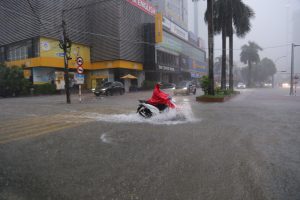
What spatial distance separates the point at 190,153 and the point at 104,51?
37.5 meters

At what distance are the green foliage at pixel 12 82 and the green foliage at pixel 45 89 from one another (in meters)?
1.19

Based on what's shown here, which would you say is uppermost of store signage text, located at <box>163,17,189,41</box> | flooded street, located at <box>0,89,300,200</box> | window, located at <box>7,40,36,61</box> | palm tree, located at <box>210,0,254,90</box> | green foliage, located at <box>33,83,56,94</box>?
store signage text, located at <box>163,17,189,41</box>

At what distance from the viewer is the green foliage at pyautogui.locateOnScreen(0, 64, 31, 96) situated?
2934cm

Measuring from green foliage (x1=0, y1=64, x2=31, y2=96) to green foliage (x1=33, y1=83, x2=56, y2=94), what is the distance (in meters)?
1.19

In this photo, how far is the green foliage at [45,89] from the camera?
31.6 m

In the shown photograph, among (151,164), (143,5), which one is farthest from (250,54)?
(151,164)

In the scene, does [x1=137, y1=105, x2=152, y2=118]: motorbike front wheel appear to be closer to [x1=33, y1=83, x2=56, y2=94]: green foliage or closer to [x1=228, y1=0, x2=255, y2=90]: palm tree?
[x1=228, y1=0, x2=255, y2=90]: palm tree

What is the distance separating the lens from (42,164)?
14.3 feet

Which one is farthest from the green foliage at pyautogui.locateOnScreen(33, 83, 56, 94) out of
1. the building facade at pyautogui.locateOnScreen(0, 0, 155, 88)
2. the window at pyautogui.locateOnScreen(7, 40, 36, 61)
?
the window at pyautogui.locateOnScreen(7, 40, 36, 61)

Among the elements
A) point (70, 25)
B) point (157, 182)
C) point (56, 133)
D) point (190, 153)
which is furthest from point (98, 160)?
point (70, 25)

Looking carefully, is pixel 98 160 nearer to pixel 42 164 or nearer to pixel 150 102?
pixel 42 164

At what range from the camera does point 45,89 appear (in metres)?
32.4

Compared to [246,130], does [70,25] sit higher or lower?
higher

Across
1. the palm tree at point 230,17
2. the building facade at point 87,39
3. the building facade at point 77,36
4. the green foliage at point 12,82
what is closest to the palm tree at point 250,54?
the building facade at point 87,39
